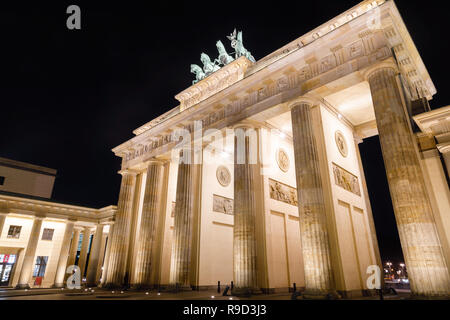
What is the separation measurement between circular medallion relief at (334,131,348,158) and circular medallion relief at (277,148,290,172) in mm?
3644

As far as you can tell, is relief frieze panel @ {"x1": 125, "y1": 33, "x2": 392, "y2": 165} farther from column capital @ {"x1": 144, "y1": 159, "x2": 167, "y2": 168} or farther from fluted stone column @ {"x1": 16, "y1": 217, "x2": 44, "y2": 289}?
fluted stone column @ {"x1": 16, "y1": 217, "x2": 44, "y2": 289}

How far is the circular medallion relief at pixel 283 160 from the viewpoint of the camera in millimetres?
17484

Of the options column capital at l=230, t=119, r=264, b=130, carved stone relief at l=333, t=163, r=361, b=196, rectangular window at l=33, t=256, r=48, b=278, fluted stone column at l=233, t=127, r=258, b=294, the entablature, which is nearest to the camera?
the entablature

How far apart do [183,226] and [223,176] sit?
5.24 meters

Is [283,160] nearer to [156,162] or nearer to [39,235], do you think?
[156,162]

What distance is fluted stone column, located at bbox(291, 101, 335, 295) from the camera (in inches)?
423

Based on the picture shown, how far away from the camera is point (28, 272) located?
24125 mm

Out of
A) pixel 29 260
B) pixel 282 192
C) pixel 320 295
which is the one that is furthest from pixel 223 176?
pixel 29 260

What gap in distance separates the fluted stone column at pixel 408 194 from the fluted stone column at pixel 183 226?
36.7 feet

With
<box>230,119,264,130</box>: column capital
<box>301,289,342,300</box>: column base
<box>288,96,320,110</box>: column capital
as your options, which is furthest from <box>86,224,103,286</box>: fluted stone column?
<box>288,96,320,110</box>: column capital

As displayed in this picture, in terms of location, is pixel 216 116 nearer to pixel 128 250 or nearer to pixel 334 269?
pixel 334 269

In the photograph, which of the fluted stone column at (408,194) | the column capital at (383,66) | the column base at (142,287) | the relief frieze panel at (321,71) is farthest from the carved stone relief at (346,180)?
the column base at (142,287)
